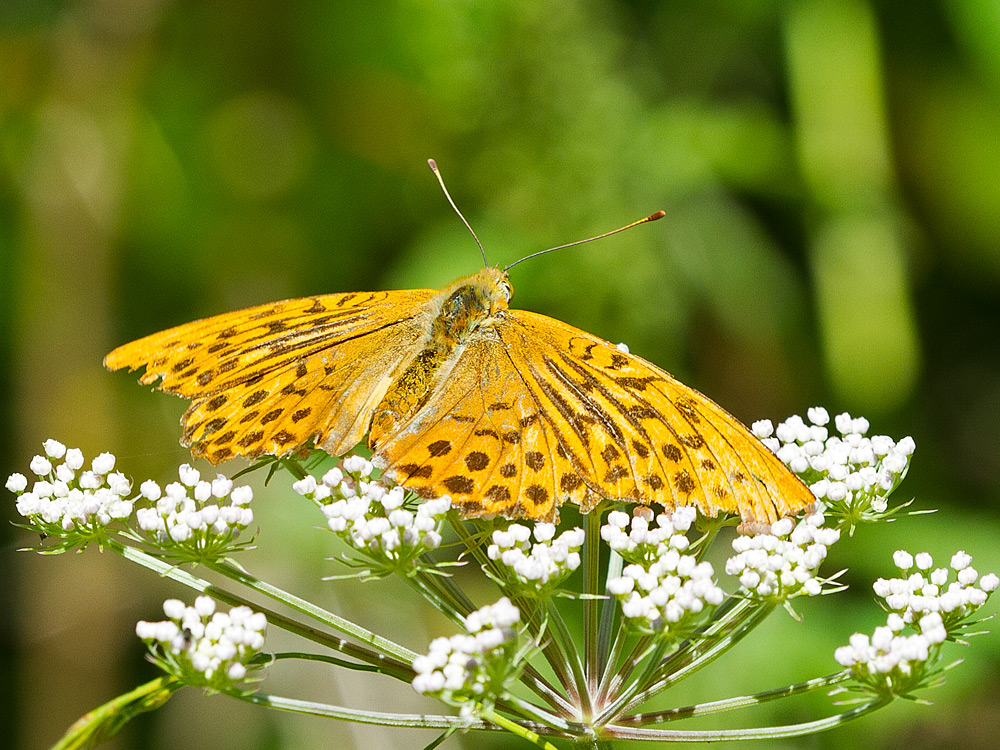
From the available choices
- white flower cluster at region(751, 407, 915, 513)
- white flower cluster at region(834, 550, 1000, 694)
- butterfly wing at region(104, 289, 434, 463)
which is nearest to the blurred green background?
butterfly wing at region(104, 289, 434, 463)

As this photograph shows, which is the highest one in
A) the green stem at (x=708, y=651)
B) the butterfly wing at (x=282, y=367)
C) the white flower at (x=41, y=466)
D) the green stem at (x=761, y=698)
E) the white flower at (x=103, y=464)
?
the butterfly wing at (x=282, y=367)

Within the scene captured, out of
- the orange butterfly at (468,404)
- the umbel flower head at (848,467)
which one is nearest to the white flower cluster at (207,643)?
the orange butterfly at (468,404)

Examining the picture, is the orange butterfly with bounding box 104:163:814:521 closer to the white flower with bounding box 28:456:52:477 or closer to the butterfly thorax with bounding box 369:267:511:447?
the butterfly thorax with bounding box 369:267:511:447

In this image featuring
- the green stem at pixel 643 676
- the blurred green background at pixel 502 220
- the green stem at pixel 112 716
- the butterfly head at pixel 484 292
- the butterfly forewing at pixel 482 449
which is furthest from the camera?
the blurred green background at pixel 502 220

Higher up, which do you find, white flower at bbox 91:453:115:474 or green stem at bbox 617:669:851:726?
white flower at bbox 91:453:115:474

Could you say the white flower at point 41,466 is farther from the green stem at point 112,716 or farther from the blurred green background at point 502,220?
the blurred green background at point 502,220

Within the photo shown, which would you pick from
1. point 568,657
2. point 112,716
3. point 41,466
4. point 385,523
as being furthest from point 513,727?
point 41,466

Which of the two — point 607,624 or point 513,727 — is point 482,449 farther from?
point 513,727

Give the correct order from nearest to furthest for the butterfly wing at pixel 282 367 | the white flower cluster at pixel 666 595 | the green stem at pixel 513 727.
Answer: the green stem at pixel 513 727 → the white flower cluster at pixel 666 595 → the butterfly wing at pixel 282 367
